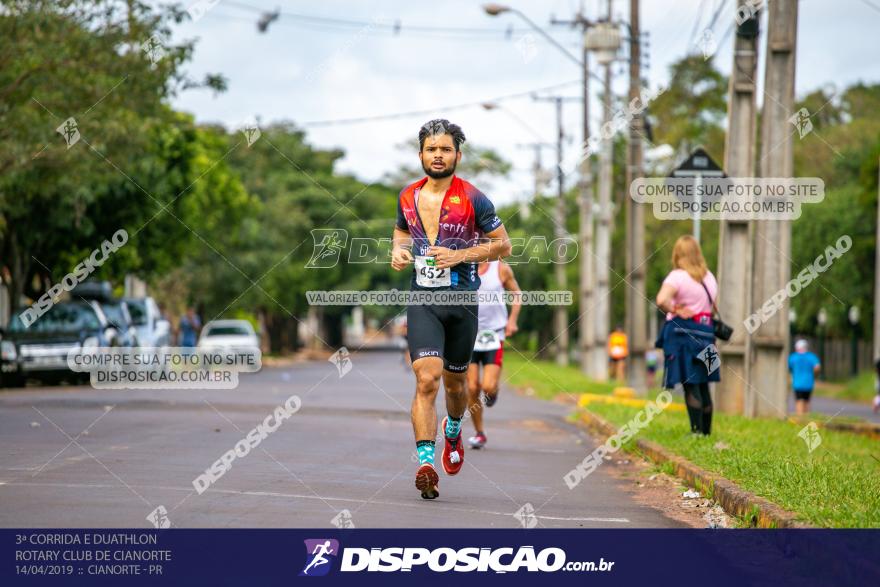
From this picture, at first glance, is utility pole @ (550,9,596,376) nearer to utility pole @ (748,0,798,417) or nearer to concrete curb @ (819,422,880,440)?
concrete curb @ (819,422,880,440)

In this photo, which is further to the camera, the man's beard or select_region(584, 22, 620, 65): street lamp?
select_region(584, 22, 620, 65): street lamp

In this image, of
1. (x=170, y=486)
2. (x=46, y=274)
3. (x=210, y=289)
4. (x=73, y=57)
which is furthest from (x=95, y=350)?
(x=210, y=289)

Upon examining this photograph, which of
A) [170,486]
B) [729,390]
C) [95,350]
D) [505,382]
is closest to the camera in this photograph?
[170,486]

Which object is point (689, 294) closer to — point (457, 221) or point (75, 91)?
point (457, 221)

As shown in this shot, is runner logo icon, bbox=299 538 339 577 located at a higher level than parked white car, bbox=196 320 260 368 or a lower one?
higher

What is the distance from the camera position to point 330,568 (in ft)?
22.1

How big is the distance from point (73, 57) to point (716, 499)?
18543mm

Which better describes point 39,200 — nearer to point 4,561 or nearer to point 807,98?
point 4,561

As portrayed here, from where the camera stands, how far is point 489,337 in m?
14.1

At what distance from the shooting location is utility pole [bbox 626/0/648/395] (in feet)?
94.7

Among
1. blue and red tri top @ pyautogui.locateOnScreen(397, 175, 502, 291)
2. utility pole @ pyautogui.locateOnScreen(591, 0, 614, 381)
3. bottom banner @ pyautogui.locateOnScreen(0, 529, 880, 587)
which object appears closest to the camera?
bottom banner @ pyautogui.locateOnScreen(0, 529, 880, 587)

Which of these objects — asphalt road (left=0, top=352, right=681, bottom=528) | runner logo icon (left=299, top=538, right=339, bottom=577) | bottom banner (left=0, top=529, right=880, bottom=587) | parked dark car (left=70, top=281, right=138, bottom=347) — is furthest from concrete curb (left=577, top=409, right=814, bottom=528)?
parked dark car (left=70, top=281, right=138, bottom=347)

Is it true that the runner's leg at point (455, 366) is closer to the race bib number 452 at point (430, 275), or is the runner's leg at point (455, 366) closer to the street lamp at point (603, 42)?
the race bib number 452 at point (430, 275)

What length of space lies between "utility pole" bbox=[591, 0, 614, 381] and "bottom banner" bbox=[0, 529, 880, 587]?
2388cm
